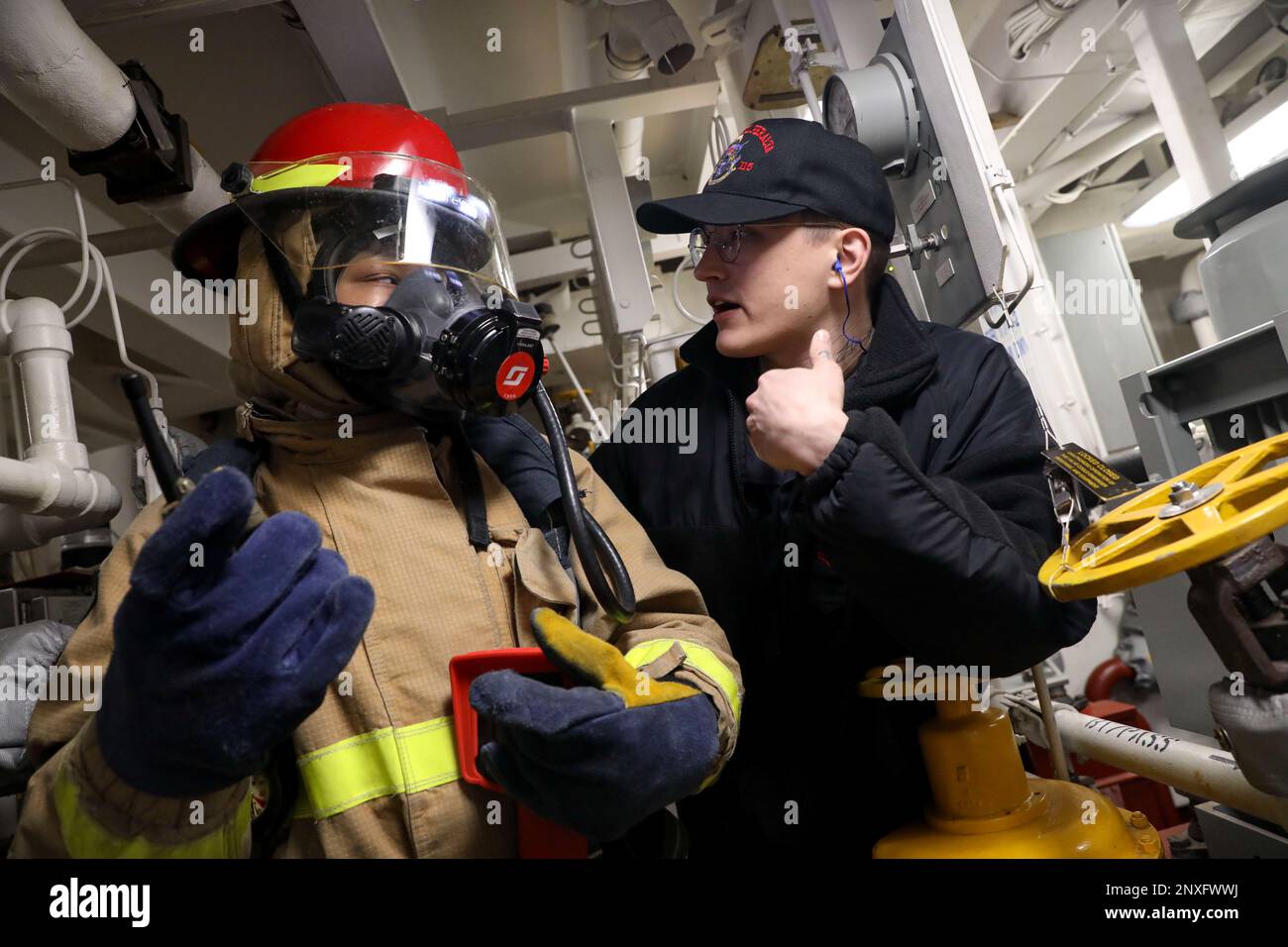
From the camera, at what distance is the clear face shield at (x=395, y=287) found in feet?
4.00

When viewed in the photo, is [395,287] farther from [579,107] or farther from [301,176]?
[579,107]

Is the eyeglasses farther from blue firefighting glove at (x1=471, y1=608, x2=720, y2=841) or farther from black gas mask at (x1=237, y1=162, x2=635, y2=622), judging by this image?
blue firefighting glove at (x1=471, y1=608, x2=720, y2=841)

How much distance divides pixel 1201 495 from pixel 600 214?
250 cm

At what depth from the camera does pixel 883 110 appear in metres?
1.87

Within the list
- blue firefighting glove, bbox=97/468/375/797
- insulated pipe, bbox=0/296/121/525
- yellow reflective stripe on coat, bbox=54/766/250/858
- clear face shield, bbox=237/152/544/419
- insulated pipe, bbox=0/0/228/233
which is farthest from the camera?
insulated pipe, bbox=0/296/121/525

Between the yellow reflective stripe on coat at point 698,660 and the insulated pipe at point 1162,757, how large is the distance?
805mm

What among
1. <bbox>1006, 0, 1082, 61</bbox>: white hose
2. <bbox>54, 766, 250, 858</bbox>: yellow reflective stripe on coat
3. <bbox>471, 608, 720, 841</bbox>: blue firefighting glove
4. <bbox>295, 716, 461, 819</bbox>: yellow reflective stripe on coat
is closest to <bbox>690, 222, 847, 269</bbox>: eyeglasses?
<bbox>471, 608, 720, 841</bbox>: blue firefighting glove

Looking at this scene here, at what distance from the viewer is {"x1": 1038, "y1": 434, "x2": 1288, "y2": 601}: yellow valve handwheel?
847 millimetres

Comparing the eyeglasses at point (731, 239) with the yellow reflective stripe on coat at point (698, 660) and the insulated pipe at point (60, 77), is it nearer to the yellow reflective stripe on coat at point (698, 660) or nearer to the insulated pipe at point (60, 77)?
the yellow reflective stripe on coat at point (698, 660)

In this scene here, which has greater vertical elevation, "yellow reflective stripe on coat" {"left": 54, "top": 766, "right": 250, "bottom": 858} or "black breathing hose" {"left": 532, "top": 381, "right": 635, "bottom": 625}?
"black breathing hose" {"left": 532, "top": 381, "right": 635, "bottom": 625}

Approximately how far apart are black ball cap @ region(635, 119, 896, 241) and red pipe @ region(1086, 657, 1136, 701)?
109 inches

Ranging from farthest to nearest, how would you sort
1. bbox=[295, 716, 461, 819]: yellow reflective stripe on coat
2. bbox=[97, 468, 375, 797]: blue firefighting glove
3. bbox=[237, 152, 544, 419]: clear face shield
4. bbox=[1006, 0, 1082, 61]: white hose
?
bbox=[1006, 0, 1082, 61]: white hose → bbox=[237, 152, 544, 419]: clear face shield → bbox=[295, 716, 461, 819]: yellow reflective stripe on coat → bbox=[97, 468, 375, 797]: blue firefighting glove
